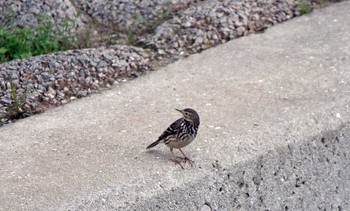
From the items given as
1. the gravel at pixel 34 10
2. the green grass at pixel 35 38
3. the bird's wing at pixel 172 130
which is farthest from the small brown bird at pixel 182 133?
the gravel at pixel 34 10

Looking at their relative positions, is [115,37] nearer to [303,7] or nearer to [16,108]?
[16,108]

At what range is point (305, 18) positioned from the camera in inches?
334

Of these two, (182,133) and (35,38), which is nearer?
(182,133)

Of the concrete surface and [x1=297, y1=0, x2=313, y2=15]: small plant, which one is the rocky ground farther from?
the concrete surface

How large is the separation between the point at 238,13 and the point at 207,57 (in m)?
0.73

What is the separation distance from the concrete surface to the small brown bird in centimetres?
13

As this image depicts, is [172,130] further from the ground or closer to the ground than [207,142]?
further from the ground

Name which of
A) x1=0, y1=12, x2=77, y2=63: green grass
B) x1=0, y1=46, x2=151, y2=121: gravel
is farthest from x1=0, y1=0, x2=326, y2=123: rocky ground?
x1=0, y1=12, x2=77, y2=63: green grass

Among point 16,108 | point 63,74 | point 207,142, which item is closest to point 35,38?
point 63,74

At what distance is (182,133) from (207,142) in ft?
1.36

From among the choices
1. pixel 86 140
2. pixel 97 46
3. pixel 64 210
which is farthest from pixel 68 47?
pixel 64 210

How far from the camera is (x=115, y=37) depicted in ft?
26.4

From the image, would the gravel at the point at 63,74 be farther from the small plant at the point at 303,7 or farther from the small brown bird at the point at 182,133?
the small plant at the point at 303,7

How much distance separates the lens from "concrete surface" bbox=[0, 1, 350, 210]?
5547 millimetres
